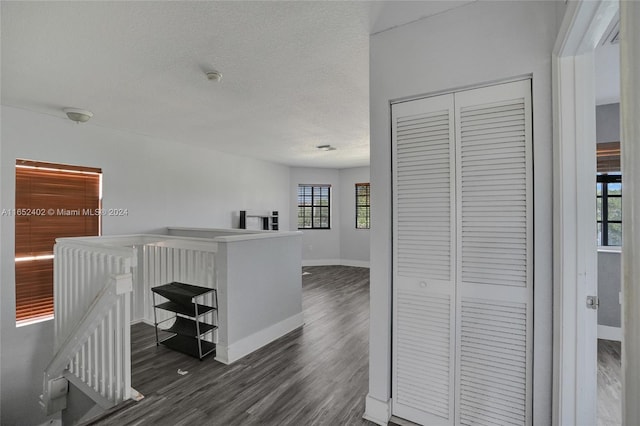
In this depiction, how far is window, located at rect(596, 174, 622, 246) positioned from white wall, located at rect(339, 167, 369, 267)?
459 cm

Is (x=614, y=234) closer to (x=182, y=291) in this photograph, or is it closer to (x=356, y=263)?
(x=182, y=291)

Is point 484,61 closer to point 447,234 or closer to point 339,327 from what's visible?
point 447,234

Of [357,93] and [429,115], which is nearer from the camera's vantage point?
[429,115]

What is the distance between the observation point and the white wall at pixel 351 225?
758 cm

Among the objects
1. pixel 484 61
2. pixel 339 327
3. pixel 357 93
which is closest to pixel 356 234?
pixel 339 327

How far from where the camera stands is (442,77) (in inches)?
69.7

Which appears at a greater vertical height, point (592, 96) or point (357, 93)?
point (357, 93)

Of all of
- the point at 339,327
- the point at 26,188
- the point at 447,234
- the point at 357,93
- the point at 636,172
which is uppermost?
the point at 357,93

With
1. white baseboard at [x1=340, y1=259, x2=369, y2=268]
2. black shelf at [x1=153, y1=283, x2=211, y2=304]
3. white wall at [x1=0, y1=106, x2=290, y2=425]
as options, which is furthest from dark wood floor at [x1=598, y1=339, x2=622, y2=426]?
white wall at [x1=0, y1=106, x2=290, y2=425]

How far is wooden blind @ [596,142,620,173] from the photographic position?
3.25 meters

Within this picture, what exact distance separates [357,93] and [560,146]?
1935mm

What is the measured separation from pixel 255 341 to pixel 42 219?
116 inches

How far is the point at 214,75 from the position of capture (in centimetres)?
245

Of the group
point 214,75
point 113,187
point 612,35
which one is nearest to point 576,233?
point 612,35
